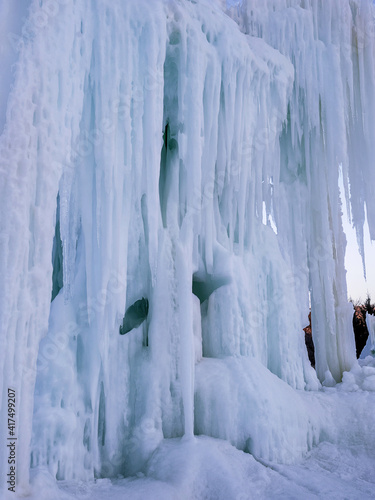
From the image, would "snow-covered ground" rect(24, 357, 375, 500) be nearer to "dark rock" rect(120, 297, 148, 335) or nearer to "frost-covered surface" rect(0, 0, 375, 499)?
"frost-covered surface" rect(0, 0, 375, 499)

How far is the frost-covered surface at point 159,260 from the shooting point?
331cm

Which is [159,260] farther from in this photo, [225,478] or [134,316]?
[225,478]

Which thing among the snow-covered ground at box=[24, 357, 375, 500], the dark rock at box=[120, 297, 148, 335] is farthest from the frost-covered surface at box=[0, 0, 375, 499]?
the dark rock at box=[120, 297, 148, 335]

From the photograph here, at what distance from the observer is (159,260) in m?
5.16

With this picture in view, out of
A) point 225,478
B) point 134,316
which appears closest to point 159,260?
point 134,316

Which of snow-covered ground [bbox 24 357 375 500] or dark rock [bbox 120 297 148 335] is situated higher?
dark rock [bbox 120 297 148 335]

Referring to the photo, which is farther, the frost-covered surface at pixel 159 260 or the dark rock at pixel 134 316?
the dark rock at pixel 134 316

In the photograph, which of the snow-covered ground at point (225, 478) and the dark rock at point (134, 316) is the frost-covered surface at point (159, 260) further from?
the dark rock at point (134, 316)

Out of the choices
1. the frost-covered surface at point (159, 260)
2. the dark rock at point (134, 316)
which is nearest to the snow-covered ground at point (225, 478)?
the frost-covered surface at point (159, 260)

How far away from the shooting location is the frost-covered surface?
331cm

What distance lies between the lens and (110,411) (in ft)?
14.3

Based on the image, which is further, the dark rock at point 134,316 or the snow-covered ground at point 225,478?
the dark rock at point 134,316

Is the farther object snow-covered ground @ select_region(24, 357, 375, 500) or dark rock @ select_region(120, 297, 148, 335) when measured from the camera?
dark rock @ select_region(120, 297, 148, 335)

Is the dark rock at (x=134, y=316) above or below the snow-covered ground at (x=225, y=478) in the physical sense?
above
